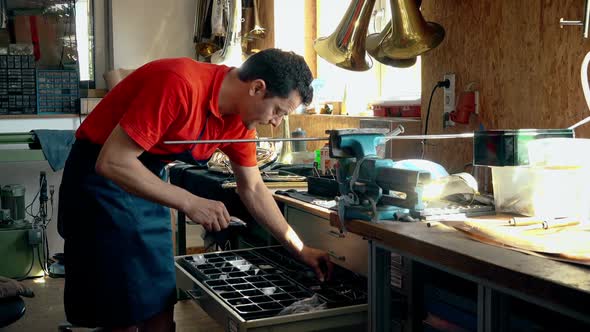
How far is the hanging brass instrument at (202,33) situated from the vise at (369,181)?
3691 mm

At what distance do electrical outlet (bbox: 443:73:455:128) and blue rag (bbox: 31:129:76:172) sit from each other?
8.15ft

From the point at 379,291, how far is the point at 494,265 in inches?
22.0

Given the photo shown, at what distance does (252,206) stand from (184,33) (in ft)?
13.0

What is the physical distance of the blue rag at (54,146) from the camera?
4.07 metres

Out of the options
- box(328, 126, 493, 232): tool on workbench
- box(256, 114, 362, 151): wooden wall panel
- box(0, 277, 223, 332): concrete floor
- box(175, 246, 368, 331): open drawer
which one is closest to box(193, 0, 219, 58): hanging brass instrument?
box(256, 114, 362, 151): wooden wall panel

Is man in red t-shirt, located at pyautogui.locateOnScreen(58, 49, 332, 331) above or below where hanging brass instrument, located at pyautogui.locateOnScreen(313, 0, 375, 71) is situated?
below

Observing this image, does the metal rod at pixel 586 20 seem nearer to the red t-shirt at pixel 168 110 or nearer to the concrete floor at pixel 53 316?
the red t-shirt at pixel 168 110

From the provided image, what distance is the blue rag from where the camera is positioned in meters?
4.07

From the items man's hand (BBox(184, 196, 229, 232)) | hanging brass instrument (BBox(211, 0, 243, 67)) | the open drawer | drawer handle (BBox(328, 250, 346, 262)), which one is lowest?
the open drawer

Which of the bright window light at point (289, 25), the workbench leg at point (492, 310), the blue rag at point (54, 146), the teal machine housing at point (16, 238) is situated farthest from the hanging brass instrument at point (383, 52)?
the teal machine housing at point (16, 238)

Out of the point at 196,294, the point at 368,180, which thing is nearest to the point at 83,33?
the point at 196,294

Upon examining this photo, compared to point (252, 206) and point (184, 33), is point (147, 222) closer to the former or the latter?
point (252, 206)

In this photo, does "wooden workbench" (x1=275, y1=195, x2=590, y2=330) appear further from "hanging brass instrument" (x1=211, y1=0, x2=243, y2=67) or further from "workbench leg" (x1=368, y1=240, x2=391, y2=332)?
"hanging brass instrument" (x1=211, y1=0, x2=243, y2=67)

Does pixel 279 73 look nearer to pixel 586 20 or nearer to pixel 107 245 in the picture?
pixel 107 245
